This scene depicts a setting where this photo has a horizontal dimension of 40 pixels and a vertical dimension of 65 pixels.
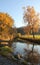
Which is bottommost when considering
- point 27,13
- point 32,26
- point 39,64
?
point 39,64

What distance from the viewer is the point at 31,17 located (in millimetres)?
59312

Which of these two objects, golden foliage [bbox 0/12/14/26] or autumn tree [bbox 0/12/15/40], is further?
golden foliage [bbox 0/12/14/26]

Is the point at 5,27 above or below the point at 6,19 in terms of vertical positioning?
below

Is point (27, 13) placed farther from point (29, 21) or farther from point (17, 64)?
point (17, 64)

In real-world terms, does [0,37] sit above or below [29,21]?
below

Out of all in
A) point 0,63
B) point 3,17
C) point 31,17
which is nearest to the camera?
point 0,63

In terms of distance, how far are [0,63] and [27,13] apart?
143 ft

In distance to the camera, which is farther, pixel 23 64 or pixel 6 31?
pixel 6 31

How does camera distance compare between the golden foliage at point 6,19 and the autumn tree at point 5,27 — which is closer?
the autumn tree at point 5,27

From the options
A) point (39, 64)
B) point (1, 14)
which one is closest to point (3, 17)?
point (1, 14)

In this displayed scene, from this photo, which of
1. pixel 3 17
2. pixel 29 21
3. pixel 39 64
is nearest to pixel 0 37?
pixel 3 17

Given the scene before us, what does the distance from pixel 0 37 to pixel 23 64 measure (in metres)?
44.7

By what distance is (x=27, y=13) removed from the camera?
5975cm

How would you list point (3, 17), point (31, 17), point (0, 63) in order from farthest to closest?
point (3, 17) < point (31, 17) < point (0, 63)
